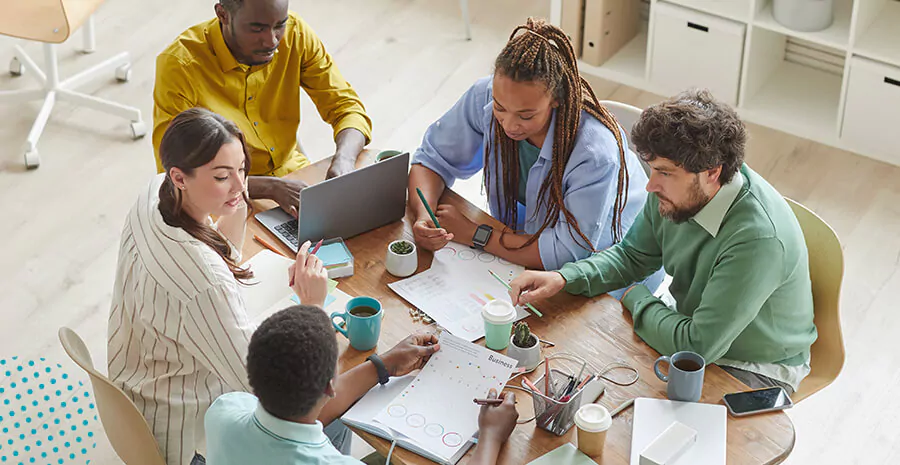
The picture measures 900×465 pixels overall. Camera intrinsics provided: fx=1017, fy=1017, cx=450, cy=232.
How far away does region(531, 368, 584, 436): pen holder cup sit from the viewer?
188cm

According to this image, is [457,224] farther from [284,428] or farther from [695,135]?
[284,428]

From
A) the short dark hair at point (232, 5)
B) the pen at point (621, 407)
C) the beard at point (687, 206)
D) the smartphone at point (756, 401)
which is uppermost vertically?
the short dark hair at point (232, 5)

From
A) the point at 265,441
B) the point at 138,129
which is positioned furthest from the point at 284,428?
the point at 138,129

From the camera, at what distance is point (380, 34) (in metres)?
4.79

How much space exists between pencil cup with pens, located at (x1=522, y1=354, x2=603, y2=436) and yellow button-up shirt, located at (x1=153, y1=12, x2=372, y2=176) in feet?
3.71

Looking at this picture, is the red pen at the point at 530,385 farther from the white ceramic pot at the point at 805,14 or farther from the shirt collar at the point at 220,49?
the white ceramic pot at the point at 805,14

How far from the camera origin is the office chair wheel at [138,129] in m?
4.14

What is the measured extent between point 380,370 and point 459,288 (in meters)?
0.35

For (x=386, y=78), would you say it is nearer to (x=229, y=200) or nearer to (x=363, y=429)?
(x=229, y=200)

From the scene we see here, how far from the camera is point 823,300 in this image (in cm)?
235

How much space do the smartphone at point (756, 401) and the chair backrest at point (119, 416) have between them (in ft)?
3.69

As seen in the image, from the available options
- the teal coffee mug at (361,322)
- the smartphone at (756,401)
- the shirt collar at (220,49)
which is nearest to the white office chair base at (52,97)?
the shirt collar at (220,49)

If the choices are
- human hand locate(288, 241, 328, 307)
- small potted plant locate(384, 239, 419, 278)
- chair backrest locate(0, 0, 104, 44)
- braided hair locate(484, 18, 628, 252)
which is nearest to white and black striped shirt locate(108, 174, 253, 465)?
human hand locate(288, 241, 328, 307)

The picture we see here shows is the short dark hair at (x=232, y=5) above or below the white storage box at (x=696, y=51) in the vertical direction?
above
